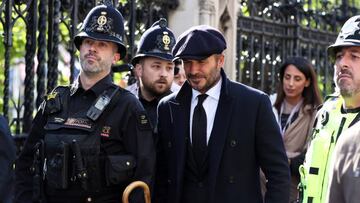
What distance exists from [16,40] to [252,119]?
7.12 metres

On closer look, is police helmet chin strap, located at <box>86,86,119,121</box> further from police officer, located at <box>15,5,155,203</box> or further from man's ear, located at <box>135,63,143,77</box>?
man's ear, located at <box>135,63,143,77</box>

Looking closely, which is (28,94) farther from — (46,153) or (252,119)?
(252,119)

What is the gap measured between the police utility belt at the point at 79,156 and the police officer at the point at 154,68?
0.94 m

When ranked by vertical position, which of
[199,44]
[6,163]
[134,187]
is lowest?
[134,187]

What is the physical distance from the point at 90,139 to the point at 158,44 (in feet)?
4.39

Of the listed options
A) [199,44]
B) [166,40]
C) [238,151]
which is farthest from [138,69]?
[238,151]

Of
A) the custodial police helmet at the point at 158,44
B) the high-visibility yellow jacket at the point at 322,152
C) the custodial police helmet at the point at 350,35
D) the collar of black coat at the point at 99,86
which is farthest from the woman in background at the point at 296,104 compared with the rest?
the collar of black coat at the point at 99,86

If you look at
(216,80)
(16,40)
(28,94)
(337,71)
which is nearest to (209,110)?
(216,80)

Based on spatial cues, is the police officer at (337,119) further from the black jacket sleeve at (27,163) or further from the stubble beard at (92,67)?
the black jacket sleeve at (27,163)

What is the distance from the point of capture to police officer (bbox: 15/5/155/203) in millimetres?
4953

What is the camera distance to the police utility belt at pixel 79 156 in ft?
16.2

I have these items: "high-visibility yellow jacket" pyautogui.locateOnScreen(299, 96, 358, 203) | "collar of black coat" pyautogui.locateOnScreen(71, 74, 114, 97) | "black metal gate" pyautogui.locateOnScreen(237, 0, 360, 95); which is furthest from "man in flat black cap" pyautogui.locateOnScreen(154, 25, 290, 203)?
"black metal gate" pyautogui.locateOnScreen(237, 0, 360, 95)

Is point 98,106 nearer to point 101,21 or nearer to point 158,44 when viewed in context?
point 101,21

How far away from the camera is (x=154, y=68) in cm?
611
